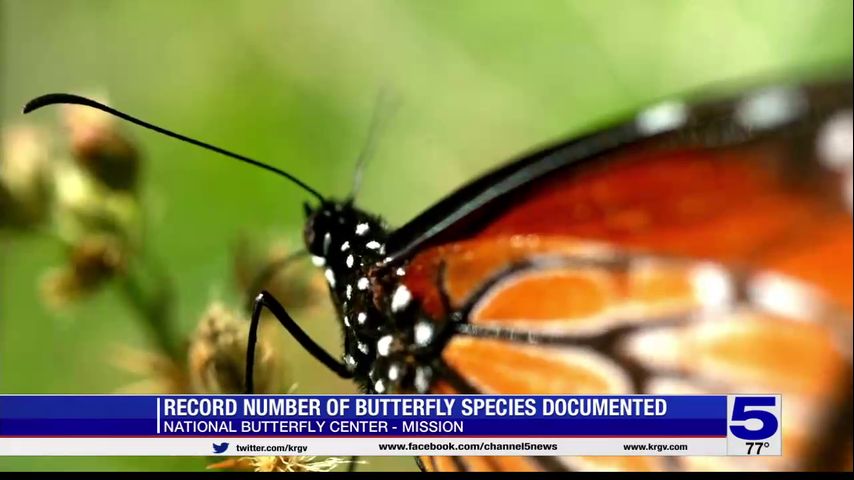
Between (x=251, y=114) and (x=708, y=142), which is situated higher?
(x=251, y=114)

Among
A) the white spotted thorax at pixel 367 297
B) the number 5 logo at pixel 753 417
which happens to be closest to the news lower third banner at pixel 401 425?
the number 5 logo at pixel 753 417

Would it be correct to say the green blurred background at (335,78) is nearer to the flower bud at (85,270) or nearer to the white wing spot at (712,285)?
the flower bud at (85,270)

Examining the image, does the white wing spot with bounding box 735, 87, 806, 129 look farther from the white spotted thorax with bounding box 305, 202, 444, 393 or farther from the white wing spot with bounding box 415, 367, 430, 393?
the white wing spot with bounding box 415, 367, 430, 393

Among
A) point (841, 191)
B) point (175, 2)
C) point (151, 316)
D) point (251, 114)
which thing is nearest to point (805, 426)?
point (841, 191)

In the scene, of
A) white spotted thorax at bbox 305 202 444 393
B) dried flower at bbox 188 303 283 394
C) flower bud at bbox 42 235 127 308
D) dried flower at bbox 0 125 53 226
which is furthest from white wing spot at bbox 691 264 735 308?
dried flower at bbox 0 125 53 226

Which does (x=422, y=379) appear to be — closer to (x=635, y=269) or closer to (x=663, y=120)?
(x=635, y=269)

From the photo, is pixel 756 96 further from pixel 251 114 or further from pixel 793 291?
pixel 251 114
